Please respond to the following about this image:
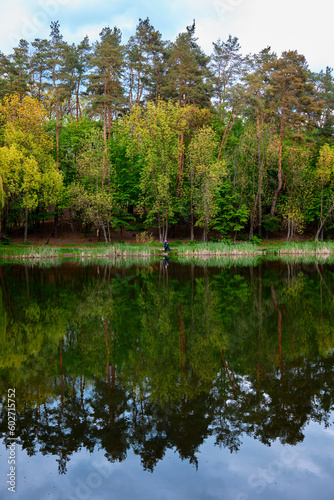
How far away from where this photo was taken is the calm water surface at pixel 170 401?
195 inches

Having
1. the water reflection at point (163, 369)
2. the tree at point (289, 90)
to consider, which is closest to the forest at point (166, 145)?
the tree at point (289, 90)

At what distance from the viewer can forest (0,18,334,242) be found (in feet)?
141

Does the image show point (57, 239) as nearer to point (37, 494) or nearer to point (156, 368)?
point (156, 368)

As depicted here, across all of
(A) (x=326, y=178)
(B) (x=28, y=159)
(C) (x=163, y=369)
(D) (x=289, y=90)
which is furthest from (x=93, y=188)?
(C) (x=163, y=369)

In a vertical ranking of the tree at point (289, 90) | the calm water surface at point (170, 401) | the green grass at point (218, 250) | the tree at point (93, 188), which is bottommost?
the calm water surface at point (170, 401)

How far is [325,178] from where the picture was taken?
48.2m

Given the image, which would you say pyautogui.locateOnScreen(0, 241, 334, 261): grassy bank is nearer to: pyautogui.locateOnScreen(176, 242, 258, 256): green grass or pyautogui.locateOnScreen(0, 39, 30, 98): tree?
pyautogui.locateOnScreen(176, 242, 258, 256): green grass

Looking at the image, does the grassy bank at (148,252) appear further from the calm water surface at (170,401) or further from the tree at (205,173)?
the calm water surface at (170,401)

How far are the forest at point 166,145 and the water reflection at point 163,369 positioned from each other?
93.3 feet

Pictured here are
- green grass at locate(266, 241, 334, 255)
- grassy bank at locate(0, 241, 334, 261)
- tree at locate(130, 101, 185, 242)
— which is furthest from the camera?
tree at locate(130, 101, 185, 242)

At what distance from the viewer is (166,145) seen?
145 feet

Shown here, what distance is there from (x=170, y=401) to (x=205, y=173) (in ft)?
124

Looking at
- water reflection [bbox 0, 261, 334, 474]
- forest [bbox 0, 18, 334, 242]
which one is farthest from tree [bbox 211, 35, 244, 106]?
water reflection [bbox 0, 261, 334, 474]

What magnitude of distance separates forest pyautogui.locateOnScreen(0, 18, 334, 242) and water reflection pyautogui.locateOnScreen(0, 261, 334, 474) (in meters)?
28.4
